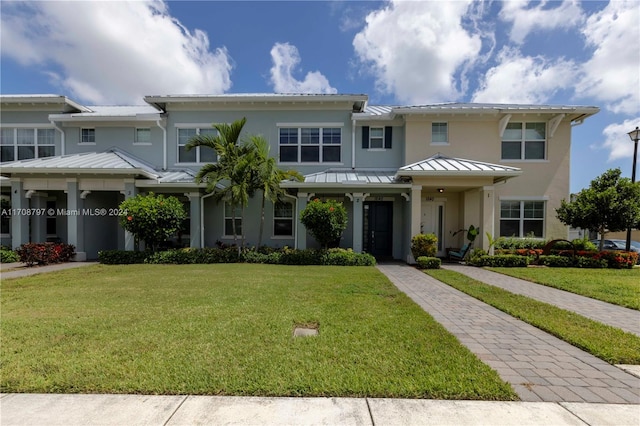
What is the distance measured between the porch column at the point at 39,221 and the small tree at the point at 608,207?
22628mm

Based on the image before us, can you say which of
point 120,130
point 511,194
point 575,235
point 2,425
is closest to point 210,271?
point 2,425

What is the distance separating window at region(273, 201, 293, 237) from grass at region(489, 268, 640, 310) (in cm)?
857

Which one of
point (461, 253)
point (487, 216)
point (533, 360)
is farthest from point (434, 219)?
point (533, 360)

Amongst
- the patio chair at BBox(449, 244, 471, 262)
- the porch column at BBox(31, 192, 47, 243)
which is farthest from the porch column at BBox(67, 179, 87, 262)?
the patio chair at BBox(449, 244, 471, 262)

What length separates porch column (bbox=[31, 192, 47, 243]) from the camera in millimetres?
12859

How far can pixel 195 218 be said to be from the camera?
12773 millimetres

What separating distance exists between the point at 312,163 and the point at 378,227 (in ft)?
14.4

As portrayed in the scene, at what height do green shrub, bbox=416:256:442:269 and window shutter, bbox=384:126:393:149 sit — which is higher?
window shutter, bbox=384:126:393:149

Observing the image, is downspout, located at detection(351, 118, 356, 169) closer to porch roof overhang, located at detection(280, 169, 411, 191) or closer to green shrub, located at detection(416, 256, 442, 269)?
porch roof overhang, located at detection(280, 169, 411, 191)

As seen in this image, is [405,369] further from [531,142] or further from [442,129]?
Answer: [531,142]

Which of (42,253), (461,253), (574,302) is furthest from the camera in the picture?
(461,253)

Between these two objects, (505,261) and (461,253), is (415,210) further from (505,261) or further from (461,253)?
(505,261)

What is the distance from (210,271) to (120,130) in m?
9.53

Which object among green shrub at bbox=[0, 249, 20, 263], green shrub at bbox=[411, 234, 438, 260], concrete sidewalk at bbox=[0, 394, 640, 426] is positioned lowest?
green shrub at bbox=[0, 249, 20, 263]
